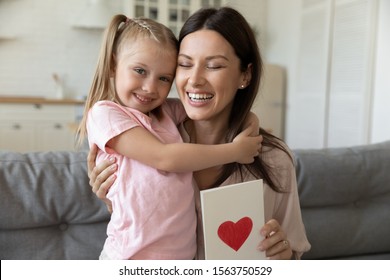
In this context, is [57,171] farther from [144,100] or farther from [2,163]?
[144,100]

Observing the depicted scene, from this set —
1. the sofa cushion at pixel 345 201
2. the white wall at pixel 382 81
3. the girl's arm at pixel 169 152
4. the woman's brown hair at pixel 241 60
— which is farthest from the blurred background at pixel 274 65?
the girl's arm at pixel 169 152

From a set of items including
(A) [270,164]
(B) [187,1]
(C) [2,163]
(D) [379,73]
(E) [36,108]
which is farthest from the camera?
(B) [187,1]

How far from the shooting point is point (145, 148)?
0.71m

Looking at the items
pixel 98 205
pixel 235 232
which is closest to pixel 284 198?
pixel 235 232

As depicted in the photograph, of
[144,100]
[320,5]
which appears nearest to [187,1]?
[320,5]

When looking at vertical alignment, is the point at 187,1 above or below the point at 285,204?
above

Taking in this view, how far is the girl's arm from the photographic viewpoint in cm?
70

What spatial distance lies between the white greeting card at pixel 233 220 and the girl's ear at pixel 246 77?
0.85 feet

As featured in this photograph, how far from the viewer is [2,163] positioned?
1.05 m

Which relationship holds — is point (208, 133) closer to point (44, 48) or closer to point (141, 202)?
point (141, 202)

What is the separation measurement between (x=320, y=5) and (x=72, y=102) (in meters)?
2.25

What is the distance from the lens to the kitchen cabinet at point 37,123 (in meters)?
3.36

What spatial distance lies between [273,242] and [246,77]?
1.17ft

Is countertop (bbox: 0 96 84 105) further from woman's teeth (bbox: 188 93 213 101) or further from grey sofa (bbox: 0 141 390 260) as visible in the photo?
woman's teeth (bbox: 188 93 213 101)
